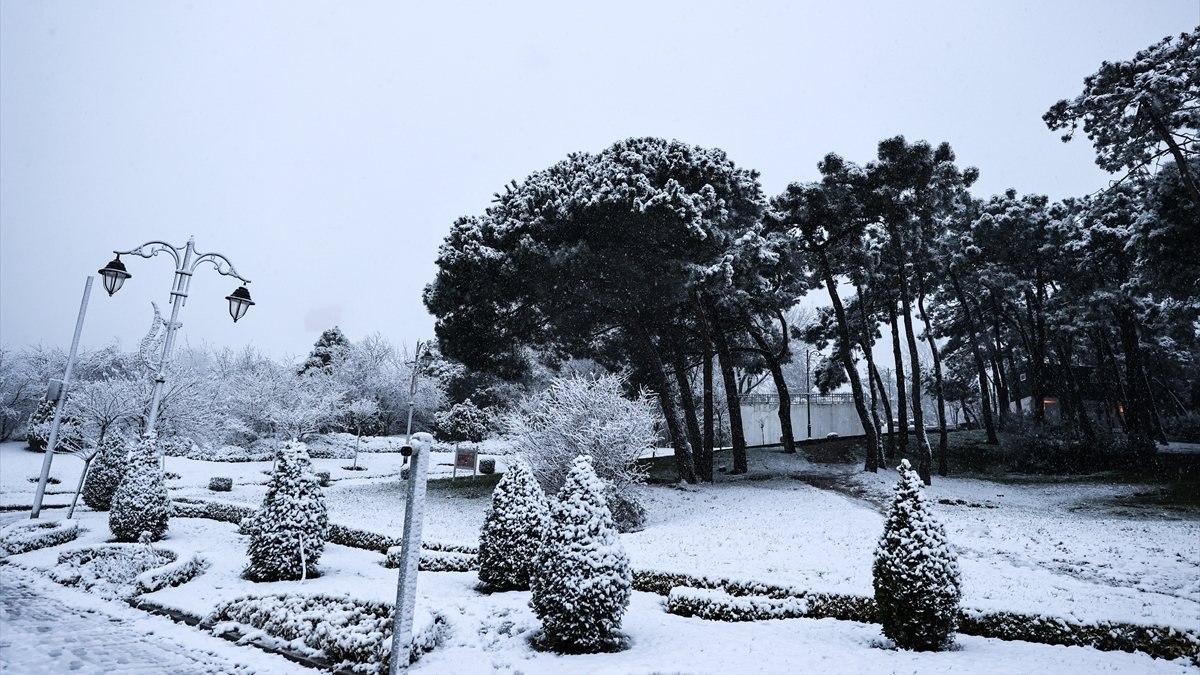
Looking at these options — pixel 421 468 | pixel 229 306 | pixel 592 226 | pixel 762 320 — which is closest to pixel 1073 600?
pixel 421 468

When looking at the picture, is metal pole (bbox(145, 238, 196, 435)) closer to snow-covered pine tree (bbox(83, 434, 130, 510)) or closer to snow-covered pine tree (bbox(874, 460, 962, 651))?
snow-covered pine tree (bbox(83, 434, 130, 510))

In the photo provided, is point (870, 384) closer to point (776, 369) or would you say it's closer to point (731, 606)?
point (776, 369)

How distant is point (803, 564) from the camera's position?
12.2m

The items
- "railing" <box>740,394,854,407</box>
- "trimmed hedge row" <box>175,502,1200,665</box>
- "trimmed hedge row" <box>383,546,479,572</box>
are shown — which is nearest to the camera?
"trimmed hedge row" <box>175,502,1200,665</box>

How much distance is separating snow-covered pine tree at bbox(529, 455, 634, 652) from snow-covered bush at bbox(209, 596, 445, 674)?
1508 millimetres

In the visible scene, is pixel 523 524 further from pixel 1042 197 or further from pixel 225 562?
pixel 1042 197

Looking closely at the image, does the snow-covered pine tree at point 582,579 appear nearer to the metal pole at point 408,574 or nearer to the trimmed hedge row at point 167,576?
the metal pole at point 408,574

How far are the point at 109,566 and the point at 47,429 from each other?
91.2ft

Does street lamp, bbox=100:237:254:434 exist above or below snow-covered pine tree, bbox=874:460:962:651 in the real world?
above

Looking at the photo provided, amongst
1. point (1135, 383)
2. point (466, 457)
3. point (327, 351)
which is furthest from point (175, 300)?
point (327, 351)

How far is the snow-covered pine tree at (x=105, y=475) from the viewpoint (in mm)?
20422

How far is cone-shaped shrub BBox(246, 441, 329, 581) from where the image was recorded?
11141 millimetres

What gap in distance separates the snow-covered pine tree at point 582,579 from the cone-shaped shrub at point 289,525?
5.58 meters

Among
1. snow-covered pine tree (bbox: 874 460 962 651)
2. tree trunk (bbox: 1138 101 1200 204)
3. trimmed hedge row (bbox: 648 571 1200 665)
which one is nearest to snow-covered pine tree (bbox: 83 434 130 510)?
trimmed hedge row (bbox: 648 571 1200 665)
